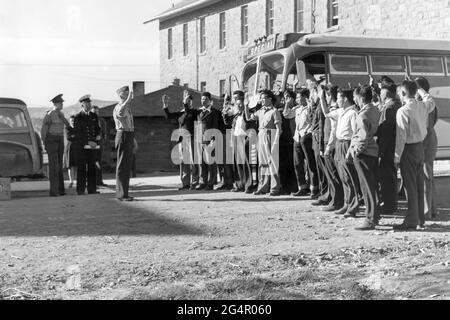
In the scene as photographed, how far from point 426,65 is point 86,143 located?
870 centimetres

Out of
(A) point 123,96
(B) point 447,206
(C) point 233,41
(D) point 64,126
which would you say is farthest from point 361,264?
(C) point 233,41

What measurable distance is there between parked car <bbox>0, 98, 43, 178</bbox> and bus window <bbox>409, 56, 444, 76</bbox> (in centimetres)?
924

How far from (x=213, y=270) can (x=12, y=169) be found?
10643 millimetres

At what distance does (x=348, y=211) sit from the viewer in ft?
35.7

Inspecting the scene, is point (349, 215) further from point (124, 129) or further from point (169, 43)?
point (169, 43)

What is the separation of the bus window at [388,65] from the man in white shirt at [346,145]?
7443 millimetres

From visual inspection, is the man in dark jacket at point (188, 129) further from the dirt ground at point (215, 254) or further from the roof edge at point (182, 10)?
the roof edge at point (182, 10)

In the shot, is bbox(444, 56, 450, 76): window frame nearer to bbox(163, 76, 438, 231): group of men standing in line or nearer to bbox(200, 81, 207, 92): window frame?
bbox(163, 76, 438, 231): group of men standing in line

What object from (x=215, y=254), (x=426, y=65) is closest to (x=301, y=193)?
(x=215, y=254)

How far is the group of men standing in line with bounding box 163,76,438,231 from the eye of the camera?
9.73 meters

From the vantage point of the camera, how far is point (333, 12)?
102 ft
